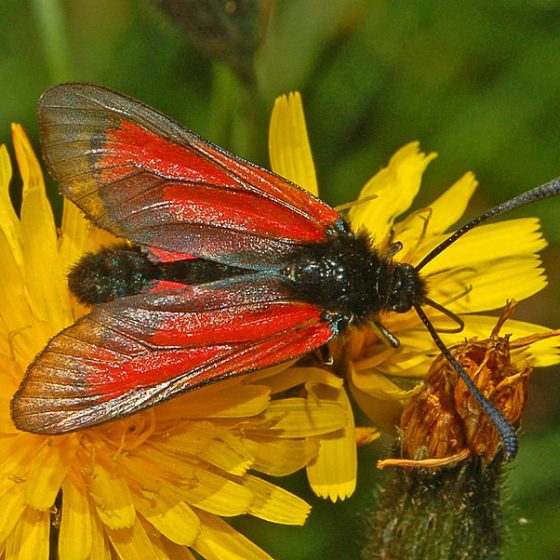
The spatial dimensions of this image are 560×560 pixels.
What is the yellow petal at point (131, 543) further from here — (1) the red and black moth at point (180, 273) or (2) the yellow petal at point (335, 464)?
(2) the yellow petal at point (335, 464)

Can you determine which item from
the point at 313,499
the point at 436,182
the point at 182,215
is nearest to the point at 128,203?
the point at 182,215

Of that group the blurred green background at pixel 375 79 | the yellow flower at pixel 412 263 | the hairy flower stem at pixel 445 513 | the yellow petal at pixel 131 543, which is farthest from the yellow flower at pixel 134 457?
the blurred green background at pixel 375 79

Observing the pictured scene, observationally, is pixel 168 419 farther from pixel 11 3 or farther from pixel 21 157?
pixel 11 3

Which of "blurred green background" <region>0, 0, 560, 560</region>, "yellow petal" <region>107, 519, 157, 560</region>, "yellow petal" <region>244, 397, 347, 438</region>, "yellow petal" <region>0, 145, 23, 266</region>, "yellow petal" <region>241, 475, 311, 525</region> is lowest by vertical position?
"yellow petal" <region>107, 519, 157, 560</region>

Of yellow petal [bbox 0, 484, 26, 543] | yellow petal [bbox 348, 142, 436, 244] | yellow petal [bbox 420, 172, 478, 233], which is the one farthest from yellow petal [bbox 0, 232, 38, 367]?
yellow petal [bbox 420, 172, 478, 233]

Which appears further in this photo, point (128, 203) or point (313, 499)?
point (313, 499)

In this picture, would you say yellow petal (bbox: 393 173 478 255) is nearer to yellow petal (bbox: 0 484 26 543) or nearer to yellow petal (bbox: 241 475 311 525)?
yellow petal (bbox: 241 475 311 525)

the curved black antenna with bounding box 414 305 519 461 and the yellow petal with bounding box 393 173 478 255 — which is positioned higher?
the yellow petal with bounding box 393 173 478 255
